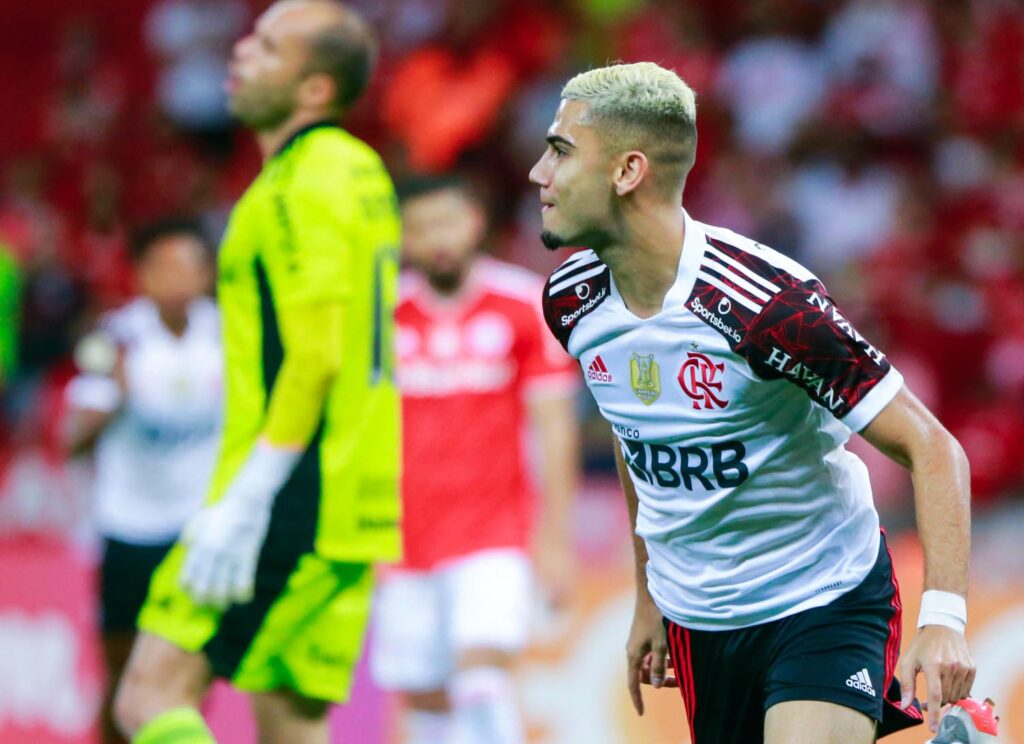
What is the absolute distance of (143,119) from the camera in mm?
13938

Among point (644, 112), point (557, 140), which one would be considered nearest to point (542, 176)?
point (557, 140)

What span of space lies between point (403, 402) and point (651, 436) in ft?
9.39

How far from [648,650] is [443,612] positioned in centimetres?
242

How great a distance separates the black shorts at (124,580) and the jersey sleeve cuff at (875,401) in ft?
13.2

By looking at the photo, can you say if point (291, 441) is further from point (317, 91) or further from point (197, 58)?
point (197, 58)

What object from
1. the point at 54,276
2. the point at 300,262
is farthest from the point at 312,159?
the point at 54,276

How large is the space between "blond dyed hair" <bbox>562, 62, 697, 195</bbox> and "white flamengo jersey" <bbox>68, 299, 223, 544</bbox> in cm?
358

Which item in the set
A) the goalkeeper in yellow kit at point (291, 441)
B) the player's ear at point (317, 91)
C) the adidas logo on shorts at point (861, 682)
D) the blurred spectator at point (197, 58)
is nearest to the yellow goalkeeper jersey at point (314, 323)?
the goalkeeper in yellow kit at point (291, 441)

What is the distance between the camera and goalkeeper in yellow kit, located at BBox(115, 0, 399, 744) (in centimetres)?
387

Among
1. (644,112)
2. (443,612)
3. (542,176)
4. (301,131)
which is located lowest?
(443,612)

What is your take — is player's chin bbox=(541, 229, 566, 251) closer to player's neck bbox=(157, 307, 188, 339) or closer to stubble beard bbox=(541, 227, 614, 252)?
stubble beard bbox=(541, 227, 614, 252)

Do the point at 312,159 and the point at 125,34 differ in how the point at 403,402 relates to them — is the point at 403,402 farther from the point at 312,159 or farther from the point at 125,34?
the point at 125,34

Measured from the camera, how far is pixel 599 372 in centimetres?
341

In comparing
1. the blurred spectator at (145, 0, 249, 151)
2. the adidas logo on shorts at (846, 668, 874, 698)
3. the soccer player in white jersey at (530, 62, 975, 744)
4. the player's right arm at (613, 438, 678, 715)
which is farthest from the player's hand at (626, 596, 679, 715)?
the blurred spectator at (145, 0, 249, 151)
